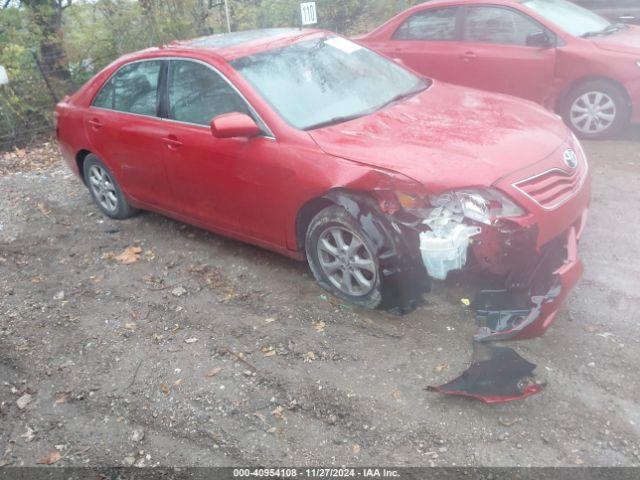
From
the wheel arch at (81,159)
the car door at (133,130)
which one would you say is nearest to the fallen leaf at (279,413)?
the car door at (133,130)

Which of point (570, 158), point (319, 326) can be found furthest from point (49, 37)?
point (570, 158)

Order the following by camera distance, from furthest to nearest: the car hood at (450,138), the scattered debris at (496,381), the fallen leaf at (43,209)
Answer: the fallen leaf at (43,209)
the car hood at (450,138)
the scattered debris at (496,381)

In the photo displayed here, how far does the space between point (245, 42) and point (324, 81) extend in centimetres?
80

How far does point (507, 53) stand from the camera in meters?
7.08

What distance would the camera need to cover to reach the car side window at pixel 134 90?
16.8 ft

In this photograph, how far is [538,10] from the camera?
23.1 feet

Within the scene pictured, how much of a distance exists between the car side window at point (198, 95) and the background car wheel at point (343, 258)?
38.0 inches

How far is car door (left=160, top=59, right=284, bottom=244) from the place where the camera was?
4.28 metres

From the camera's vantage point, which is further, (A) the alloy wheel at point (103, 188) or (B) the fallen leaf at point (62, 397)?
(A) the alloy wheel at point (103, 188)

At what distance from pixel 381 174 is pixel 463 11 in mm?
4617

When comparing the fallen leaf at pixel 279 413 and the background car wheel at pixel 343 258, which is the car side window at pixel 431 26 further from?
the fallen leaf at pixel 279 413

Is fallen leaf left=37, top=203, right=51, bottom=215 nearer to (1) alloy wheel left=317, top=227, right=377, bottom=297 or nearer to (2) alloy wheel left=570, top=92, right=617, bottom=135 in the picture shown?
(1) alloy wheel left=317, top=227, right=377, bottom=297

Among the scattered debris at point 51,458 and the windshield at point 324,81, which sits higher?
the windshield at point 324,81

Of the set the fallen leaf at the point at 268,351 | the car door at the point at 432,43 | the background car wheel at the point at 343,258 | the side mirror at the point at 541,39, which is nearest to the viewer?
the fallen leaf at the point at 268,351
